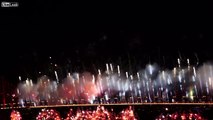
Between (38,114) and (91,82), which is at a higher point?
(91,82)

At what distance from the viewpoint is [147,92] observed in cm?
4491

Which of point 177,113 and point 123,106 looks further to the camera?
point 123,106

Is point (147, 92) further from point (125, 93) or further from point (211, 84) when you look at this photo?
point (211, 84)

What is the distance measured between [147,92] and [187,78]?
754 centimetres

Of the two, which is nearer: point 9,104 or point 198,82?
point 9,104

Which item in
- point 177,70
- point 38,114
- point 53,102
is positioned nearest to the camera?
point 38,114

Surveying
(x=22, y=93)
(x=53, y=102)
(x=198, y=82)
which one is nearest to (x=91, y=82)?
(x=53, y=102)

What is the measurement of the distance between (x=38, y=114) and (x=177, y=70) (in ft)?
66.1

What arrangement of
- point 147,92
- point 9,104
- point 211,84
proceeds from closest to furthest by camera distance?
1. point 9,104
2. point 211,84
3. point 147,92

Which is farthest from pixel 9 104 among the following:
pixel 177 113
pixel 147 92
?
pixel 147 92

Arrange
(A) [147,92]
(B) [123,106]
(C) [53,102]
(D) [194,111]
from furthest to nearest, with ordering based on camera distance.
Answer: (A) [147,92] → (C) [53,102] → (B) [123,106] → (D) [194,111]

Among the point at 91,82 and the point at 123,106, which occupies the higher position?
the point at 91,82

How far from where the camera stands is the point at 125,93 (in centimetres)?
4653

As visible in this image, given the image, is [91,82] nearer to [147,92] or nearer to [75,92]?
[75,92]
